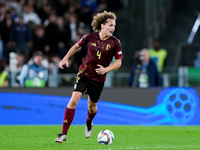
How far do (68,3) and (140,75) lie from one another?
4520 mm

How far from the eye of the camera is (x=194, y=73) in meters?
12.7

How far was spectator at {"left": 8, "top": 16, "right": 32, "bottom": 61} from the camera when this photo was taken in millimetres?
13742

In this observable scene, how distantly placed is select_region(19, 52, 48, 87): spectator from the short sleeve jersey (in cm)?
478

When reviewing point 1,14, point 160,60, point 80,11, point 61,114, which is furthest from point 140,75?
point 1,14

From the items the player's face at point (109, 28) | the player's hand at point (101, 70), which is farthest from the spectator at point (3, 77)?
the player's hand at point (101, 70)

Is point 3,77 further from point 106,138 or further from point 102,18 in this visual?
point 106,138

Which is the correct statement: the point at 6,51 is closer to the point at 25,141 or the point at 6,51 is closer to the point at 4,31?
the point at 4,31

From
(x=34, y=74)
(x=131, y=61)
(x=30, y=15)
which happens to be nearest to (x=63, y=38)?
(x=30, y=15)

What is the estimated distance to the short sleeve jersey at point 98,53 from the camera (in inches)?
295

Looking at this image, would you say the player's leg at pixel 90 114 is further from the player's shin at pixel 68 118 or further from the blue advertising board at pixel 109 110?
the blue advertising board at pixel 109 110

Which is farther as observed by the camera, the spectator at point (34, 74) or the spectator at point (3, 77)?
the spectator at point (3, 77)

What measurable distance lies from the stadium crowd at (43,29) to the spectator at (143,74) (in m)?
1.82

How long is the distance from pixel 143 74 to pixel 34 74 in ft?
9.99

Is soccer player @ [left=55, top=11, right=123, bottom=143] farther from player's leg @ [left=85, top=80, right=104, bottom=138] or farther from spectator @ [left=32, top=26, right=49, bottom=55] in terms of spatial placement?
spectator @ [left=32, top=26, right=49, bottom=55]
